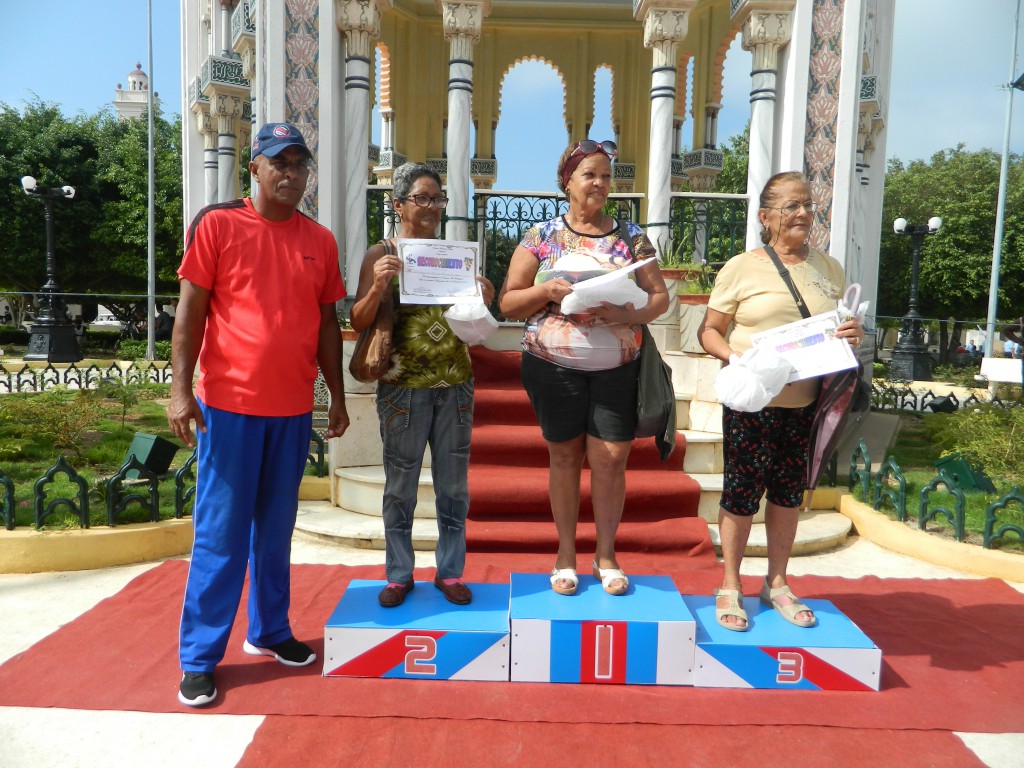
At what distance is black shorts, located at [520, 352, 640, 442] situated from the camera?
3264mm

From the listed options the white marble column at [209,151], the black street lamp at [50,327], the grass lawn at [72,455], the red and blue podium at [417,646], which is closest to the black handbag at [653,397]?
the red and blue podium at [417,646]

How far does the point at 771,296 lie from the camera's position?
3211mm

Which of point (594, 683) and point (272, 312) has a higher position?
point (272, 312)

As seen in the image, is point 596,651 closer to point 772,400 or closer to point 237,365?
point 772,400

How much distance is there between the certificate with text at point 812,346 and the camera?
2.97m

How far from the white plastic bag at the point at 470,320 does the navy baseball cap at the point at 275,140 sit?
0.86 meters

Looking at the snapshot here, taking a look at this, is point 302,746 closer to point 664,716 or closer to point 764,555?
point 664,716

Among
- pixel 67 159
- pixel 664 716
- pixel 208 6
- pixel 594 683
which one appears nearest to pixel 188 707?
pixel 594 683

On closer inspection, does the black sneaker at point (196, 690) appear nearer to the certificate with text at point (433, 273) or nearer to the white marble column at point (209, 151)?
the certificate with text at point (433, 273)

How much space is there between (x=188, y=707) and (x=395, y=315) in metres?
1.76

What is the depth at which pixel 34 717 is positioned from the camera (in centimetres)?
285

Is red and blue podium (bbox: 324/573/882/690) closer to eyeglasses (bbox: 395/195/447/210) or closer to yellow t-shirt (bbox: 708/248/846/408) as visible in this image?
yellow t-shirt (bbox: 708/248/846/408)

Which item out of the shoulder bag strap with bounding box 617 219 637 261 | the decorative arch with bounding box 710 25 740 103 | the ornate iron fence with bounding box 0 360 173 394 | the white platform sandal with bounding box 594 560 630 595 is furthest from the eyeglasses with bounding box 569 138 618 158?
the decorative arch with bounding box 710 25 740 103

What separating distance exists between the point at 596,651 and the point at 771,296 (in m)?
1.66
